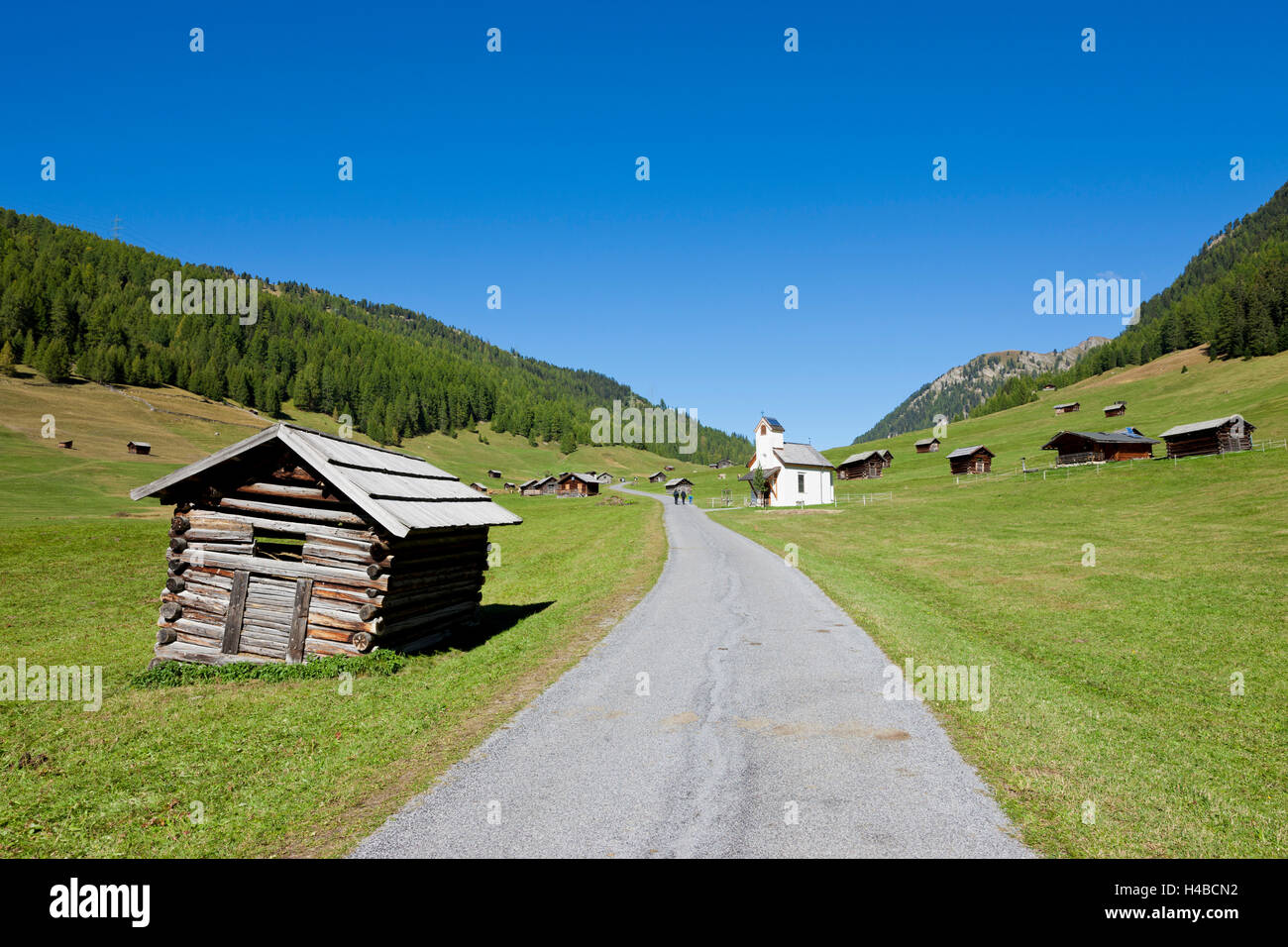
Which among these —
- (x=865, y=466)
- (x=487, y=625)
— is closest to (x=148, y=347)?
(x=865, y=466)

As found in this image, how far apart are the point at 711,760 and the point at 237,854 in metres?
5.12

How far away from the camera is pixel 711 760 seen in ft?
24.7

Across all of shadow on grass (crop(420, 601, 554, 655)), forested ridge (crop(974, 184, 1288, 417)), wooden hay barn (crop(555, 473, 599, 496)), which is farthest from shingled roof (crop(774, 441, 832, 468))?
forested ridge (crop(974, 184, 1288, 417))

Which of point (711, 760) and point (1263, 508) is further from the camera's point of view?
point (1263, 508)

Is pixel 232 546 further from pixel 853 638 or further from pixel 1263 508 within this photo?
pixel 1263 508

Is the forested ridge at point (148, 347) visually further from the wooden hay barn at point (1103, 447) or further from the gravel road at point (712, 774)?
the gravel road at point (712, 774)

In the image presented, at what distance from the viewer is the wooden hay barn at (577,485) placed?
114 m

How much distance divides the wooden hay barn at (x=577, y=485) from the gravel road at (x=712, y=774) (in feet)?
334

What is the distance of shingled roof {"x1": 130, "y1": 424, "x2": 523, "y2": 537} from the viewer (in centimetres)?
1204

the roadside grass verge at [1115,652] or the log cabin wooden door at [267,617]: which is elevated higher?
the log cabin wooden door at [267,617]

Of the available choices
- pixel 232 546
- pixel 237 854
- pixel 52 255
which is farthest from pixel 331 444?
pixel 52 255

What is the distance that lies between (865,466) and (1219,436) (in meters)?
46.9

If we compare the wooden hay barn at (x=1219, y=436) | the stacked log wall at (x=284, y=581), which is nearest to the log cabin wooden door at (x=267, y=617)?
the stacked log wall at (x=284, y=581)
